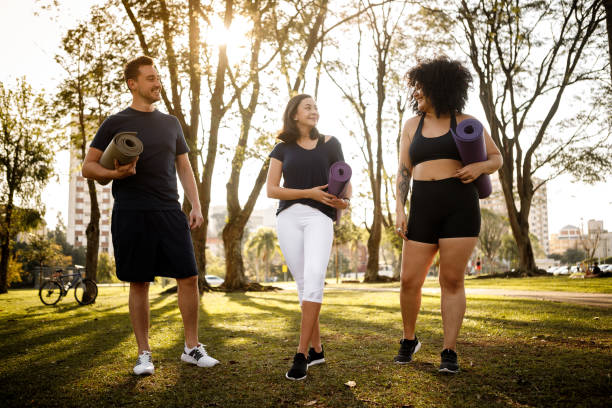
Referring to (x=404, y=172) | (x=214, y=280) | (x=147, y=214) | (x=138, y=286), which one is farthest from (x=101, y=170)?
(x=214, y=280)

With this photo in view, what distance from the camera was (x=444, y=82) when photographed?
369 centimetres

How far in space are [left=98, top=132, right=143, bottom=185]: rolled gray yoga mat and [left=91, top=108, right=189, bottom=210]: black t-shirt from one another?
26cm

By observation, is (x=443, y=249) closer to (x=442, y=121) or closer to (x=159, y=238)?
(x=442, y=121)

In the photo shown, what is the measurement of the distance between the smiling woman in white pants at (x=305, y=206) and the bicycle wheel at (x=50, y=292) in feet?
40.0

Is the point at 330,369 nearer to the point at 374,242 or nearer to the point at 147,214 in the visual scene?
the point at 147,214

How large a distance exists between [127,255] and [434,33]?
78.4 feet

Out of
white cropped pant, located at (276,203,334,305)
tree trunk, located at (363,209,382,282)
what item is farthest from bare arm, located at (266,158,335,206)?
tree trunk, located at (363,209,382,282)

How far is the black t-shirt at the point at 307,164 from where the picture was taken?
3713mm

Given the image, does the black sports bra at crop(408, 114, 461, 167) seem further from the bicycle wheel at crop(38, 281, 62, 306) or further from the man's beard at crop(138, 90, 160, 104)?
the bicycle wheel at crop(38, 281, 62, 306)

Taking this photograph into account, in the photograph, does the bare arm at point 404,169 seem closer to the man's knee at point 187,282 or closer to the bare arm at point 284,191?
the bare arm at point 284,191

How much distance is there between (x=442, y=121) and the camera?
368 centimetres

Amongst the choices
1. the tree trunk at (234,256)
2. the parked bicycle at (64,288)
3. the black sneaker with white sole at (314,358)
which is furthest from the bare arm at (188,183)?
the tree trunk at (234,256)

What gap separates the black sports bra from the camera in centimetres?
354

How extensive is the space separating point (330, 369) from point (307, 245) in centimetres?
96
